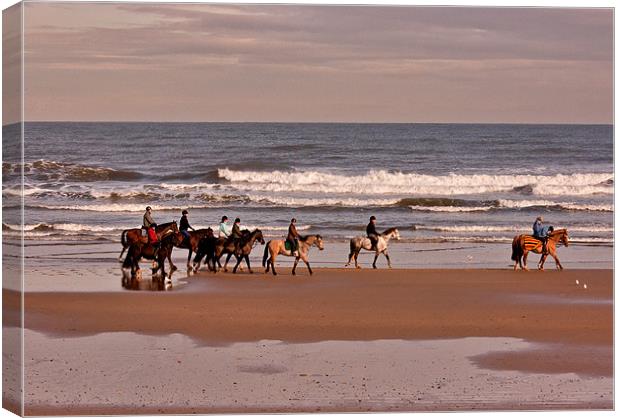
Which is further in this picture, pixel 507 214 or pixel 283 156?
pixel 283 156

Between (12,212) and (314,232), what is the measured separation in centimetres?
1461

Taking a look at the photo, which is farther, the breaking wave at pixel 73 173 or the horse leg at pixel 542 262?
the breaking wave at pixel 73 173

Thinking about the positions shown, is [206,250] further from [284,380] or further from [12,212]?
[12,212]

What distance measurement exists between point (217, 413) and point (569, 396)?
3757 millimetres

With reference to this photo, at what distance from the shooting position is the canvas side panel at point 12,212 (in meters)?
16.5

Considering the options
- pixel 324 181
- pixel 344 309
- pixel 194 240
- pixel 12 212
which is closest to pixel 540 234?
pixel 194 240

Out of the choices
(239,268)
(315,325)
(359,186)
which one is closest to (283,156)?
(359,186)

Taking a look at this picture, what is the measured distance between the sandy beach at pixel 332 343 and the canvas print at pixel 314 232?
1.5 inches

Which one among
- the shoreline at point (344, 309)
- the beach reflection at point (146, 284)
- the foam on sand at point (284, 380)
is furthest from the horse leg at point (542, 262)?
the foam on sand at point (284, 380)

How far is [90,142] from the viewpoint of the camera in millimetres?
33125

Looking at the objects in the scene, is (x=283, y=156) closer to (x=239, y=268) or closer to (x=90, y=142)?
(x=90, y=142)

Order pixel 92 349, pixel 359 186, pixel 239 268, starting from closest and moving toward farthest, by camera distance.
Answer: pixel 92 349, pixel 239 268, pixel 359 186

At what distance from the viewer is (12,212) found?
16.7 m

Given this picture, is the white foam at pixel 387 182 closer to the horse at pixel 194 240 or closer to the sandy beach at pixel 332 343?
the horse at pixel 194 240
